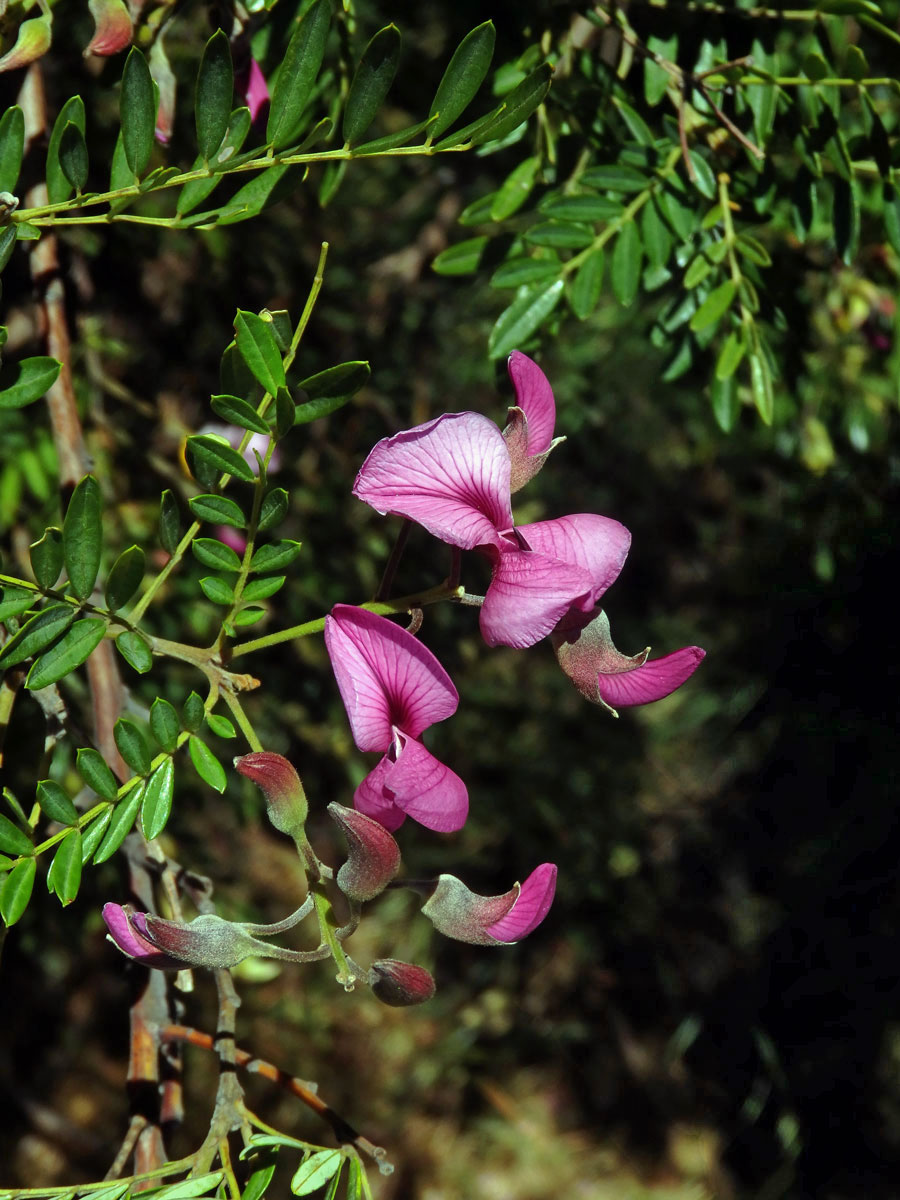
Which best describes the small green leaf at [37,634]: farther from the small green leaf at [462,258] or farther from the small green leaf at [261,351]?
the small green leaf at [462,258]

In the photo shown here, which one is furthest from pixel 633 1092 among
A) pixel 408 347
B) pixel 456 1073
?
pixel 408 347

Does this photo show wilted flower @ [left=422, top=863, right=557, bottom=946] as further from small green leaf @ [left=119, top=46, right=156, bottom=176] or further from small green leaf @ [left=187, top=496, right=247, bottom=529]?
small green leaf @ [left=119, top=46, right=156, bottom=176]

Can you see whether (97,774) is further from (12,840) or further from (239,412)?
(239,412)

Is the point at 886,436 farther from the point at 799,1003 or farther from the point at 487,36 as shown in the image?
the point at 487,36

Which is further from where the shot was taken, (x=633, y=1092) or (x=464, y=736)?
(x=633, y=1092)

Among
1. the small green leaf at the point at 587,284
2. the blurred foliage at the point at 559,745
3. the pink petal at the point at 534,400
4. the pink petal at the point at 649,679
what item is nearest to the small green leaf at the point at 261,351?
the pink petal at the point at 534,400

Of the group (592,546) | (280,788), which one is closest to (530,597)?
(592,546)
